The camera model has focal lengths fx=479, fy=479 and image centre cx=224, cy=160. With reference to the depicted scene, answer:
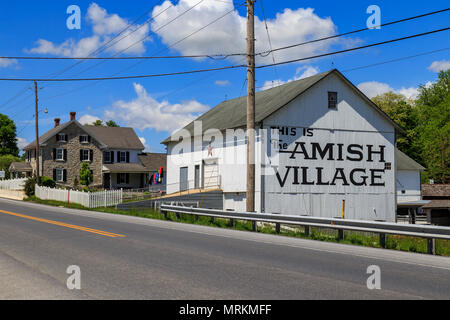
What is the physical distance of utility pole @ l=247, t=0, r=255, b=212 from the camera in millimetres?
18875

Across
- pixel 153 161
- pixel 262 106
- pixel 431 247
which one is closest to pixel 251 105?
pixel 431 247

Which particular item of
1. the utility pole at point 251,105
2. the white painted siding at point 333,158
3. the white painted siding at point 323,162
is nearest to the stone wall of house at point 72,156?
the white painted siding at point 323,162

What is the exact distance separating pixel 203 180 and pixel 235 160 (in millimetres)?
4409

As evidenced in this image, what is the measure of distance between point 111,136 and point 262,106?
3702cm

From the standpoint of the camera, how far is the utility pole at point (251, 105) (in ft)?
61.9

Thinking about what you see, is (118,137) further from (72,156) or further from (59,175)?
(59,175)

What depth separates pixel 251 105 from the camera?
19.4 meters

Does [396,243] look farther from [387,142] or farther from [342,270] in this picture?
[387,142]

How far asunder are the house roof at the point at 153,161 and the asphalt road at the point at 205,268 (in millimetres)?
49600

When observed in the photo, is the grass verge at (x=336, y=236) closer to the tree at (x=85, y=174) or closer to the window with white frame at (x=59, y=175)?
the tree at (x=85, y=174)

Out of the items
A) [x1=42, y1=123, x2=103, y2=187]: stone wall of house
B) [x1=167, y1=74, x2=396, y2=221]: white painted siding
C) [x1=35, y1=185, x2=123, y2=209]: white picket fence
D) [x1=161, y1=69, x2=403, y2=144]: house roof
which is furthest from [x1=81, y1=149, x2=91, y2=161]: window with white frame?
[x1=167, y1=74, x2=396, y2=221]: white painted siding

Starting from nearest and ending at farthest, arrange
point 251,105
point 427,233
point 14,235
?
point 427,233 → point 14,235 → point 251,105

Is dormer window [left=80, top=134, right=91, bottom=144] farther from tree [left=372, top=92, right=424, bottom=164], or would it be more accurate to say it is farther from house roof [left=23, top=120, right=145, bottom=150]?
tree [left=372, top=92, right=424, bottom=164]
